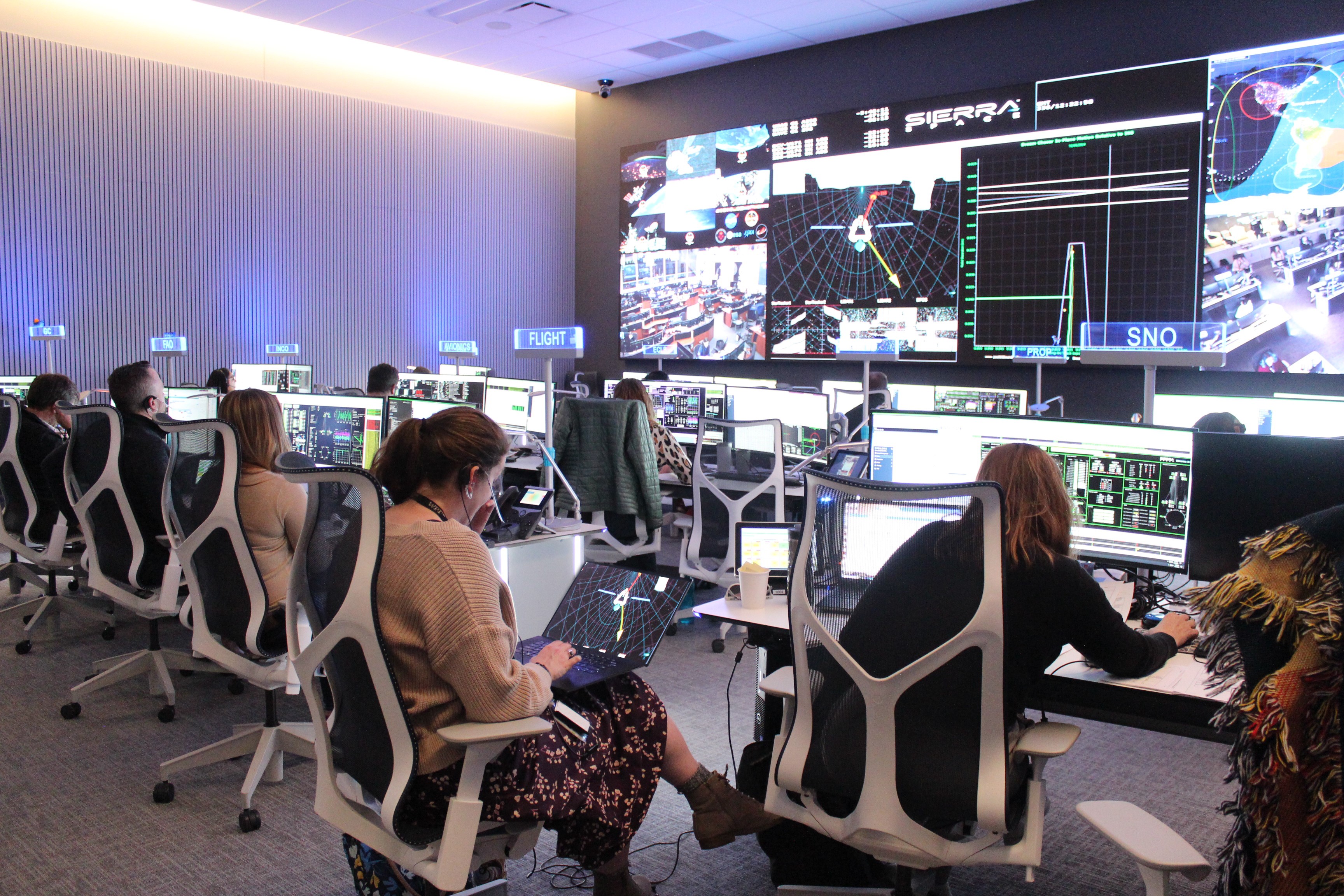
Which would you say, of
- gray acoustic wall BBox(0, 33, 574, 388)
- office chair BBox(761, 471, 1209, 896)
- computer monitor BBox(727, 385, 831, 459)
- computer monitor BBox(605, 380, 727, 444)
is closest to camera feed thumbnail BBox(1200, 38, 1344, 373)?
computer monitor BBox(727, 385, 831, 459)

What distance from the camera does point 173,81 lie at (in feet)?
26.9

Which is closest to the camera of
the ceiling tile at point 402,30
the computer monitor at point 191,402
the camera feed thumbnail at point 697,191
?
the computer monitor at point 191,402

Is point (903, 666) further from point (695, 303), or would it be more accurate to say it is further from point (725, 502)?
point (695, 303)

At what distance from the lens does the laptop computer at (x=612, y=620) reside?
81.7 inches

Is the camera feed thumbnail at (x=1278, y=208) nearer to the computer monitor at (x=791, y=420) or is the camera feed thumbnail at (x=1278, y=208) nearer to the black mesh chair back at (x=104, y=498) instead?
the computer monitor at (x=791, y=420)

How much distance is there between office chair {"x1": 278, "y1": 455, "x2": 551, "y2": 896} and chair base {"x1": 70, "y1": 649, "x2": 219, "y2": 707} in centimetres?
209

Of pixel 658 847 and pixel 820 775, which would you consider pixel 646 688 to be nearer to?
pixel 820 775

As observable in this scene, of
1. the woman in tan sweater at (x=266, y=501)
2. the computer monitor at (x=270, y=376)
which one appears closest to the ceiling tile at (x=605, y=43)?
the computer monitor at (x=270, y=376)

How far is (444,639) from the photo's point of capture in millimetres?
1651

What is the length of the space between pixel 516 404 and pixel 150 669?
9.02 ft

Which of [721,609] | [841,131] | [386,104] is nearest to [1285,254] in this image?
[841,131]

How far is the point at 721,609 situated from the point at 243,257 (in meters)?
7.64

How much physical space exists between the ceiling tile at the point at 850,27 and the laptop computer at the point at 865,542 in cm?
669

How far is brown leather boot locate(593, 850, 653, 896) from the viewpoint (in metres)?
2.08
